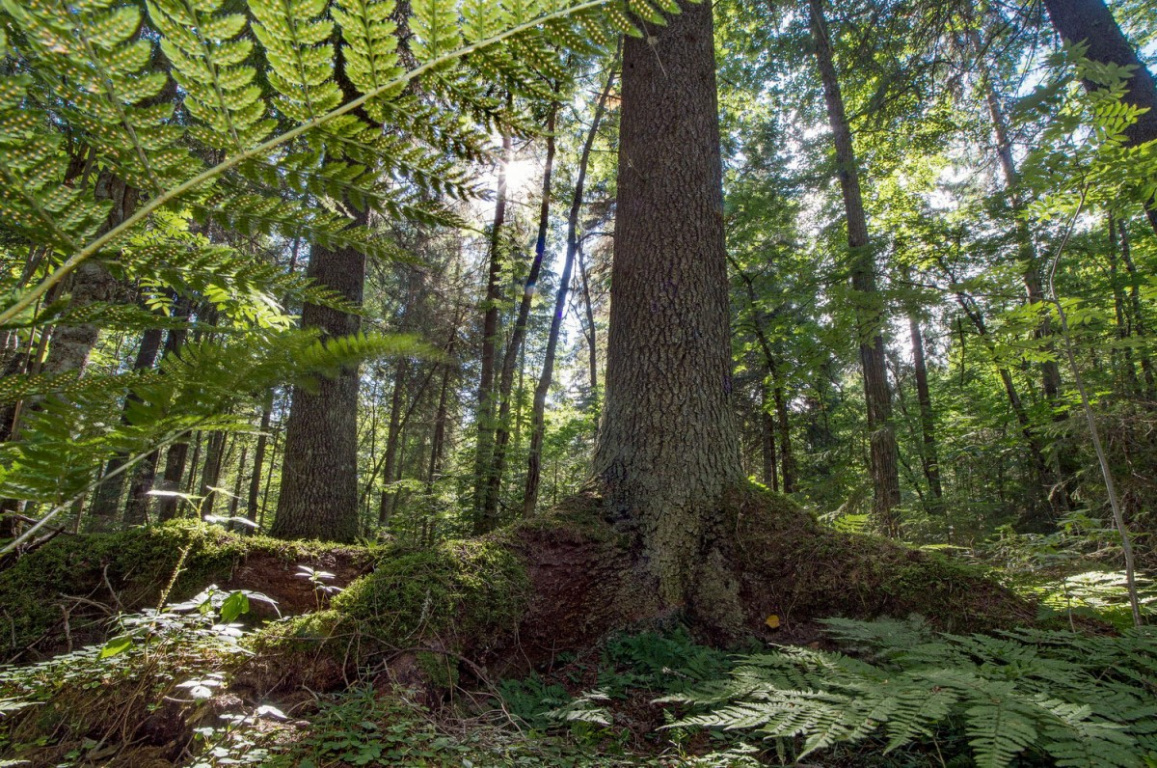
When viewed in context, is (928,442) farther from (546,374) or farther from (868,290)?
(546,374)

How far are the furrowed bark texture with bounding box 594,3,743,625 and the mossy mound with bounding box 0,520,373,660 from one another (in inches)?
71.5

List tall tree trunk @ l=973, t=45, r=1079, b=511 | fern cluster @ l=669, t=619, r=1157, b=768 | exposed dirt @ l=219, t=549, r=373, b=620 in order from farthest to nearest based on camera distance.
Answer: tall tree trunk @ l=973, t=45, r=1079, b=511, exposed dirt @ l=219, t=549, r=373, b=620, fern cluster @ l=669, t=619, r=1157, b=768

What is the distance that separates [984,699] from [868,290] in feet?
22.8

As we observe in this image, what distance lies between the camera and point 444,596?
8.61 feet

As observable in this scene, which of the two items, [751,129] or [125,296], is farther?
[751,129]

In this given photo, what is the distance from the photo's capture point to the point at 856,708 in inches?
59.7

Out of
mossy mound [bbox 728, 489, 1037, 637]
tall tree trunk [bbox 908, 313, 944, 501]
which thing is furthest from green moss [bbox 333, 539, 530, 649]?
tall tree trunk [bbox 908, 313, 944, 501]

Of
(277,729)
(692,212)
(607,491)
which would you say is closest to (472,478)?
(607,491)

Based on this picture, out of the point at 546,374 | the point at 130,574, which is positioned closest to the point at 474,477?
the point at 546,374

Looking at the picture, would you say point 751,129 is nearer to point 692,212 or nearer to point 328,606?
point 692,212

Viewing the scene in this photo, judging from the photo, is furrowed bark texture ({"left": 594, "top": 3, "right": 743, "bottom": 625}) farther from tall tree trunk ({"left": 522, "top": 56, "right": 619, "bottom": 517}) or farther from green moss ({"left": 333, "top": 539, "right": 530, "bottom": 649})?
tall tree trunk ({"left": 522, "top": 56, "right": 619, "bottom": 517})

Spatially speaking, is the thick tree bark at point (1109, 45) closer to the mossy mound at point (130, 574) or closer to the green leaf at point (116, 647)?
the mossy mound at point (130, 574)

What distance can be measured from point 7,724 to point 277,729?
84 cm

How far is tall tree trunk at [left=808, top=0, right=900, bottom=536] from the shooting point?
7152 millimetres
